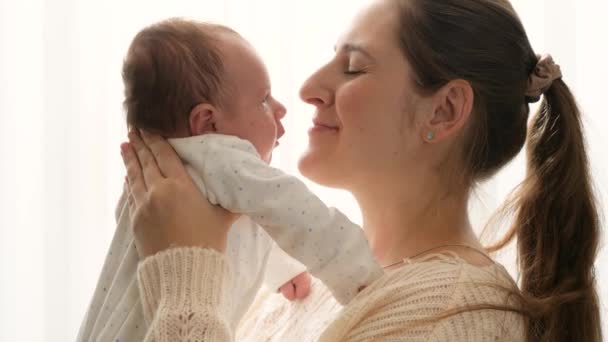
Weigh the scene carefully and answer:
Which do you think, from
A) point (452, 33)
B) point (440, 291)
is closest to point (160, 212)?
point (440, 291)

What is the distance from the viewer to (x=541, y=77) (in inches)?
61.6

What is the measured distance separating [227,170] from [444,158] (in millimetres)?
473

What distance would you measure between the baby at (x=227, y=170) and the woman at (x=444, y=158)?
0.05 meters

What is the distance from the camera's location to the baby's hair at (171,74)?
137 cm

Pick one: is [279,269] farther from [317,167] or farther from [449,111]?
[449,111]

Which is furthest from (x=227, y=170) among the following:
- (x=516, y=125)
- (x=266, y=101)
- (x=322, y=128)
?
(x=516, y=125)

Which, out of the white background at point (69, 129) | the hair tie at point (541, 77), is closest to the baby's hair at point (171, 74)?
the hair tie at point (541, 77)

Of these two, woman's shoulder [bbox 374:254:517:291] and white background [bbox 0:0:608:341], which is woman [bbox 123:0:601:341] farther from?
white background [bbox 0:0:608:341]

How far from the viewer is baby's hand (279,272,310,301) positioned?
1.63m

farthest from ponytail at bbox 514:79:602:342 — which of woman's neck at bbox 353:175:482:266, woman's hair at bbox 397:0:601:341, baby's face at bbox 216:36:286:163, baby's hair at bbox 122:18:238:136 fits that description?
baby's hair at bbox 122:18:238:136

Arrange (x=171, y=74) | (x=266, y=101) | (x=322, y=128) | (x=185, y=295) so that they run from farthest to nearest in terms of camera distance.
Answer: (x=322, y=128) → (x=266, y=101) → (x=171, y=74) → (x=185, y=295)

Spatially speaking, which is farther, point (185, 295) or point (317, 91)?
point (317, 91)

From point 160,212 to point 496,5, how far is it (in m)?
0.72

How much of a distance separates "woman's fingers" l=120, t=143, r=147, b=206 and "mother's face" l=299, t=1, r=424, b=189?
1.11ft
